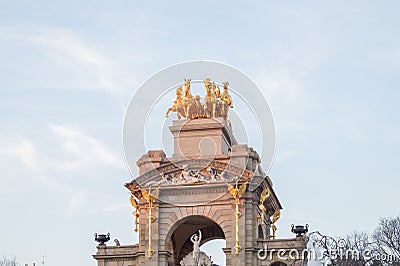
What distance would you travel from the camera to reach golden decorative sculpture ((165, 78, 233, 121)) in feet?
201

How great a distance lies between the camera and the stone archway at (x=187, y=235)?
6053 cm

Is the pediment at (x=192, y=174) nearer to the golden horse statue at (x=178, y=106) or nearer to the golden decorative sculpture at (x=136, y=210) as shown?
the golden decorative sculpture at (x=136, y=210)

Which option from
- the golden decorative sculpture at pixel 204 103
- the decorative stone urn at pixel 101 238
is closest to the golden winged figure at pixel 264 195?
the golden decorative sculpture at pixel 204 103

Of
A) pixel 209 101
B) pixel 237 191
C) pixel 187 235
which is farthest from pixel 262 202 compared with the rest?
pixel 209 101

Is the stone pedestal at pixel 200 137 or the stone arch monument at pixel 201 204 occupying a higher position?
the stone pedestal at pixel 200 137

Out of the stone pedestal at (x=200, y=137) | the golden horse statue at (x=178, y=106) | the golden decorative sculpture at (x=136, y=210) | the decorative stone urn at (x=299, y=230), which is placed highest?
the golden horse statue at (x=178, y=106)

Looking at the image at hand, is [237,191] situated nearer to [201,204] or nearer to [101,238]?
[201,204]

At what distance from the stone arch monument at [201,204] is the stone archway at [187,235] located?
5.17ft

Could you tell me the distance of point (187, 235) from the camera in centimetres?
6309

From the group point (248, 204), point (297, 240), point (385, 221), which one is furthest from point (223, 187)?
point (385, 221)

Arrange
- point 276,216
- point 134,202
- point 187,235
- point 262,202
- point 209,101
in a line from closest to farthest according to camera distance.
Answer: point 262,202 → point 134,202 → point 209,101 → point 187,235 → point 276,216

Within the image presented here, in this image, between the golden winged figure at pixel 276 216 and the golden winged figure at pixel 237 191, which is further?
the golden winged figure at pixel 276 216

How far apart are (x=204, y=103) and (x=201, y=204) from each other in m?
7.79

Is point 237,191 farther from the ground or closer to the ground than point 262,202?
farther from the ground
